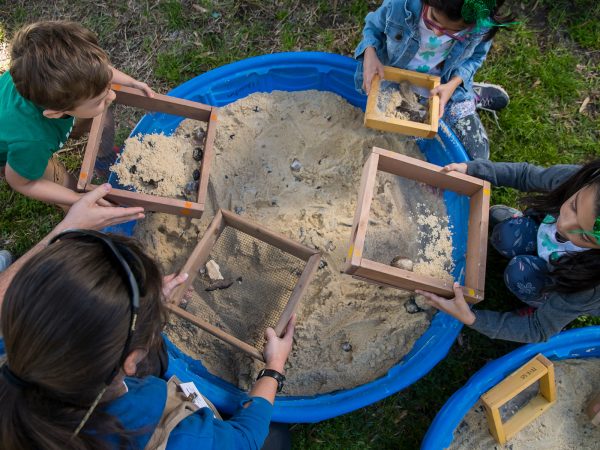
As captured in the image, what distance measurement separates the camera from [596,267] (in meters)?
1.47

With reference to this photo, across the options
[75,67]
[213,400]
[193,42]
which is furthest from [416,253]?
[193,42]

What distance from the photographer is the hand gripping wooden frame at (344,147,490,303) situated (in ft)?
5.10

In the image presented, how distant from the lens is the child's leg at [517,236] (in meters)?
1.83

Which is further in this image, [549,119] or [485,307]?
[549,119]

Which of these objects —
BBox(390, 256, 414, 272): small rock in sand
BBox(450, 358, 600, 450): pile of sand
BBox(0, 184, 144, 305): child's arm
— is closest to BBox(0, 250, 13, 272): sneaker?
BBox(0, 184, 144, 305): child's arm

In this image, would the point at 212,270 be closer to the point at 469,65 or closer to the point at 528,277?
the point at 528,277

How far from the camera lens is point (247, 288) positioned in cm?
191

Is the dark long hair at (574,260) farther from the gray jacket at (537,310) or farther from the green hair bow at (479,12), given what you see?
the green hair bow at (479,12)

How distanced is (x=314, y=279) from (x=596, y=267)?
3.13 feet

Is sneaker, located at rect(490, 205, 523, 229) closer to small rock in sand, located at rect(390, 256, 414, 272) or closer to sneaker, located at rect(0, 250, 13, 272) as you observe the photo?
small rock in sand, located at rect(390, 256, 414, 272)

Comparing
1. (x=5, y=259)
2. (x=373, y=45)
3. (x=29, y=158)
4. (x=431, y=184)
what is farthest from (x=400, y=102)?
(x=5, y=259)

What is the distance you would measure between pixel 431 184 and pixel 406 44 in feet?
1.83

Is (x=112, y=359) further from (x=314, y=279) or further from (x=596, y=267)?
(x=596, y=267)

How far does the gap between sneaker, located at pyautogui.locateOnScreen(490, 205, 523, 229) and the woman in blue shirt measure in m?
1.50
